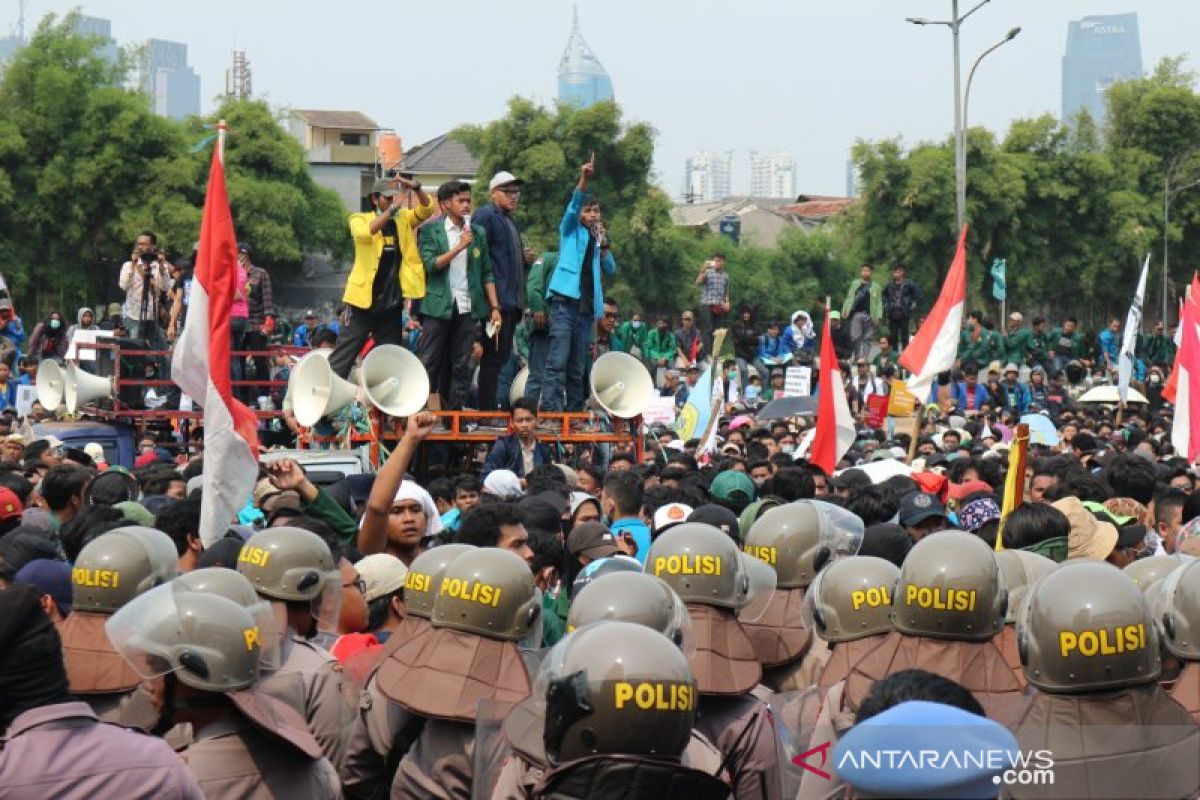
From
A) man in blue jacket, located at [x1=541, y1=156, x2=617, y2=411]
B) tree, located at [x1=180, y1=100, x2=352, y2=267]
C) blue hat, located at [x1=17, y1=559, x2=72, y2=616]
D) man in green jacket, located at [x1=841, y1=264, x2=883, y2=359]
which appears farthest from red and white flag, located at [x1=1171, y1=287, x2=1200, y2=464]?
tree, located at [x1=180, y1=100, x2=352, y2=267]

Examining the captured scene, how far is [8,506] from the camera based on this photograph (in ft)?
28.9

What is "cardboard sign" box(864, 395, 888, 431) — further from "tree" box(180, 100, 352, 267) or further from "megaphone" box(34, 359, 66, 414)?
"tree" box(180, 100, 352, 267)

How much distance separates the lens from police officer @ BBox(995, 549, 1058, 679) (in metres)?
5.84

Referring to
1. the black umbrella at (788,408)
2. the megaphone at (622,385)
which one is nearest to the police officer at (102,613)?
the megaphone at (622,385)

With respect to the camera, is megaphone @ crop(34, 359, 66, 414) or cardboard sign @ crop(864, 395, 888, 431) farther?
cardboard sign @ crop(864, 395, 888, 431)

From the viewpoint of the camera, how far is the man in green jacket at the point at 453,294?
43.5ft

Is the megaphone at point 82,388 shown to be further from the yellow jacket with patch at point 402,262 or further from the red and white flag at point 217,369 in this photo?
the red and white flag at point 217,369

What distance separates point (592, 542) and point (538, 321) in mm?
7137

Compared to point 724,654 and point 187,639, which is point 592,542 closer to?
point 724,654

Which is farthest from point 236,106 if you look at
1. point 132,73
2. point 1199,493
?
point 1199,493

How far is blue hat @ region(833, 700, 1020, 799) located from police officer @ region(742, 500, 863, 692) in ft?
9.97

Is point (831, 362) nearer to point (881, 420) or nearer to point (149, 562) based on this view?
point (881, 420)

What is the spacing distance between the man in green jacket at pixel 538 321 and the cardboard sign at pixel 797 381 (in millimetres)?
8750

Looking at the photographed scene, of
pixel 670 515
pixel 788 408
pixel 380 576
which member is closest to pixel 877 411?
pixel 788 408
